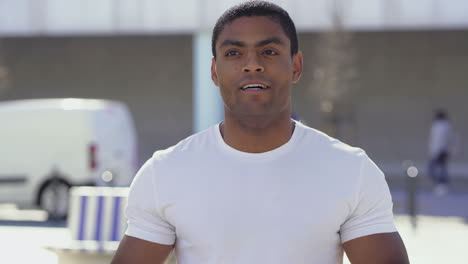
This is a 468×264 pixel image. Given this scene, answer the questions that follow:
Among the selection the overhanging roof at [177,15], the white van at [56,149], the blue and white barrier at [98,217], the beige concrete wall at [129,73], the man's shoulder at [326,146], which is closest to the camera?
the man's shoulder at [326,146]

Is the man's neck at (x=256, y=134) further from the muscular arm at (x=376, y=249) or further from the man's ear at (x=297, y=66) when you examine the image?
the muscular arm at (x=376, y=249)

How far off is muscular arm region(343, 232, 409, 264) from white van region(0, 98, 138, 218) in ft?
42.1

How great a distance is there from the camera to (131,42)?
32.0 metres

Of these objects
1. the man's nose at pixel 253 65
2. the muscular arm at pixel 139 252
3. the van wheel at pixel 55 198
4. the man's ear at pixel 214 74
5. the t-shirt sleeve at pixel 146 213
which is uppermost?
the man's nose at pixel 253 65

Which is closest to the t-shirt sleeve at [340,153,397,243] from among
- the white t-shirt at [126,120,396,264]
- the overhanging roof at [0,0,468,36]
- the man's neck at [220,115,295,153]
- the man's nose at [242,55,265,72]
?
the white t-shirt at [126,120,396,264]

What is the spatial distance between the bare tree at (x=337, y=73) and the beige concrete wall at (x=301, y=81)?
1.28 ft

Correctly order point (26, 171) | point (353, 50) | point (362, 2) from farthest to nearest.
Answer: point (353, 50)
point (362, 2)
point (26, 171)

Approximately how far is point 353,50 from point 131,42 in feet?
23.0

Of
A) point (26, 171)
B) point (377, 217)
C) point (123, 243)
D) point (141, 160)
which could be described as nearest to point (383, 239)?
point (377, 217)

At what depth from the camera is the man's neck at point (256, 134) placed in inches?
104

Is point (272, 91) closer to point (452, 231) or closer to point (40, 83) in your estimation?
Result: point (452, 231)

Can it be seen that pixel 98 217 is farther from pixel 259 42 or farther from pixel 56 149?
pixel 56 149

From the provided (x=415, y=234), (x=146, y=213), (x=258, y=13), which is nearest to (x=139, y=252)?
(x=146, y=213)

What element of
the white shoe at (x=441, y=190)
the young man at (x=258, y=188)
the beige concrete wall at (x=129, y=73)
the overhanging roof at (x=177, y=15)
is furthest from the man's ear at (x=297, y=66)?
the beige concrete wall at (x=129, y=73)
